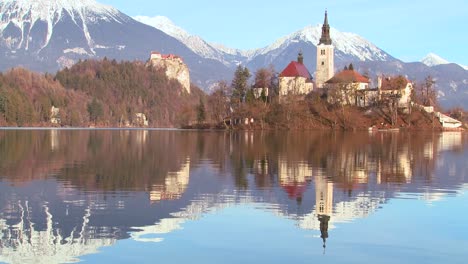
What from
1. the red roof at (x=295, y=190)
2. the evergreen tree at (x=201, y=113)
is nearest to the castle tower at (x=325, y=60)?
the evergreen tree at (x=201, y=113)

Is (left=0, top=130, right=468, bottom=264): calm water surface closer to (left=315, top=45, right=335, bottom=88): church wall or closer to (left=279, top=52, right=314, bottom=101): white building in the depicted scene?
(left=279, top=52, right=314, bottom=101): white building

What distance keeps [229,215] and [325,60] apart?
515 ft

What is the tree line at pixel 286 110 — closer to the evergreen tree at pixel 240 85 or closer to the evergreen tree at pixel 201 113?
the evergreen tree at pixel 240 85

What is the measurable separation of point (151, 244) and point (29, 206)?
23.3 feet

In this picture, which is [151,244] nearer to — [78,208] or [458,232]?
[78,208]

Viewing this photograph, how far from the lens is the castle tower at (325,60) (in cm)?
17538

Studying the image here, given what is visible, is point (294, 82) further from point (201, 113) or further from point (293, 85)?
point (201, 113)

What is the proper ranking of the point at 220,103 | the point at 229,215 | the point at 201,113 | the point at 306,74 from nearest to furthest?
1. the point at 229,215
2. the point at 220,103
3. the point at 201,113
4. the point at 306,74

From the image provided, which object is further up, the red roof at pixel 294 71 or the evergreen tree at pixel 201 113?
the red roof at pixel 294 71

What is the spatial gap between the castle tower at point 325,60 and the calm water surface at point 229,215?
5446 inches

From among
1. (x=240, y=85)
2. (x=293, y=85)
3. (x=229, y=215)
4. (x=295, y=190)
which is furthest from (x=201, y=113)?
(x=229, y=215)

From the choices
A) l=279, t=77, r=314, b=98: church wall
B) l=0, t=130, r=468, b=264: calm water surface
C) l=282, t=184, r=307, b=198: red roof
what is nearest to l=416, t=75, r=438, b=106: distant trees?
l=279, t=77, r=314, b=98: church wall

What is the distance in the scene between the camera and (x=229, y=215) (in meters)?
22.2

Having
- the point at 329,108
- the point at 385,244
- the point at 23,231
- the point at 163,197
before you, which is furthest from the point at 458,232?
the point at 329,108
